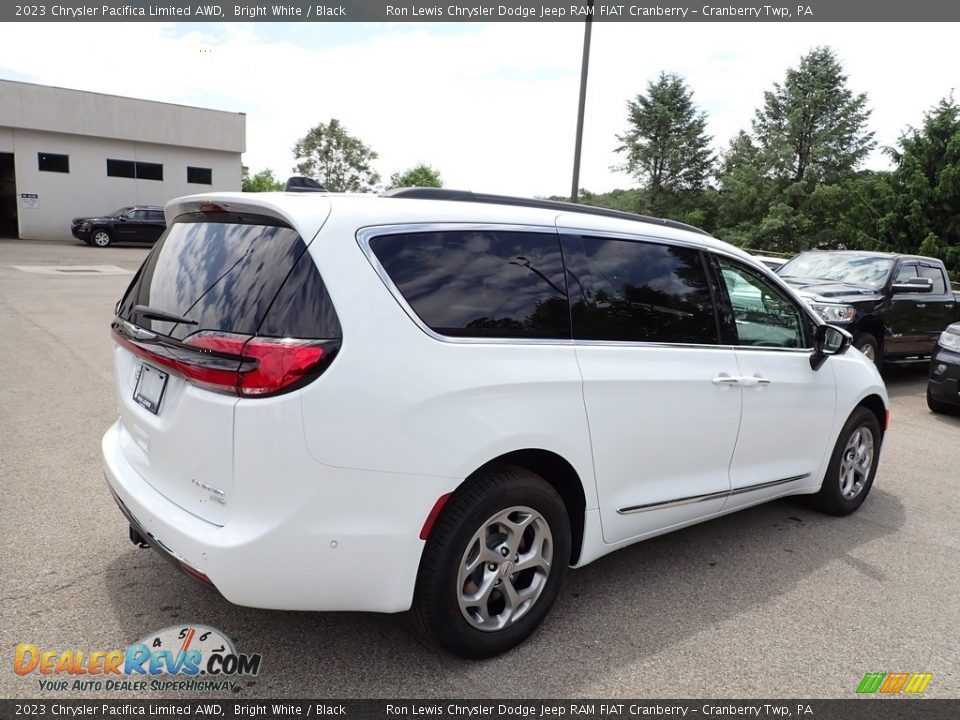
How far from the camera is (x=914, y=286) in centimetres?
944

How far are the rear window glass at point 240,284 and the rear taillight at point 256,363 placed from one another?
→ 44 millimetres

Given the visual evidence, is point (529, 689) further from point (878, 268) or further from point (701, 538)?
point (878, 268)

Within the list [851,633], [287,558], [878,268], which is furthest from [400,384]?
[878,268]

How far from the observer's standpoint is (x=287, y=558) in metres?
2.43

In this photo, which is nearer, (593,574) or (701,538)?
(593,574)

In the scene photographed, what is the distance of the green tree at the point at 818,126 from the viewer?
1642 inches

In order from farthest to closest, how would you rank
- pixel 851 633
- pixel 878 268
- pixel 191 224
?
pixel 878 268
pixel 851 633
pixel 191 224

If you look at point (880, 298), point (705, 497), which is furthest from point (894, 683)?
point (880, 298)

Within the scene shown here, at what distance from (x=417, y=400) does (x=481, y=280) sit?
24.5 inches

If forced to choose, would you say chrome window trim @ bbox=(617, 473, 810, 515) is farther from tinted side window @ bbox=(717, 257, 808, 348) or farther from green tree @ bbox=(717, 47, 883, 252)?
green tree @ bbox=(717, 47, 883, 252)

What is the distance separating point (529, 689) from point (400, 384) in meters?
1.28

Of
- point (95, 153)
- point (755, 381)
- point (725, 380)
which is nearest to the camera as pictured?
point (725, 380)

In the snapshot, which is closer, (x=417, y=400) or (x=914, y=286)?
(x=417, y=400)

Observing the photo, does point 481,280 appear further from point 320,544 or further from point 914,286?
point 914,286
